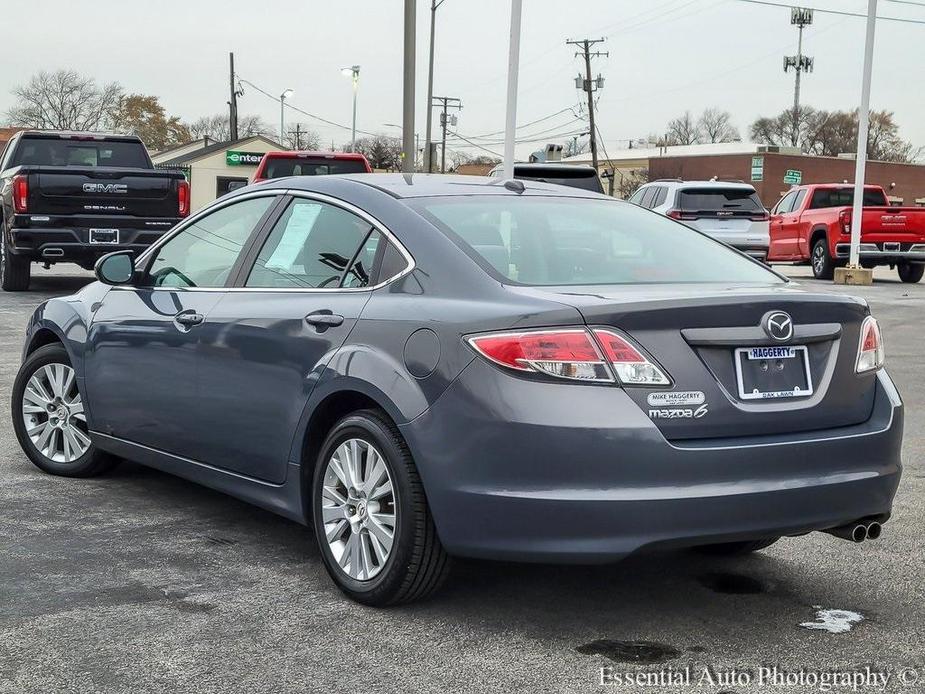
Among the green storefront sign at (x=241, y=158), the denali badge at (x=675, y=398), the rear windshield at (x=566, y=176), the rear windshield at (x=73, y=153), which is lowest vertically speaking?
the denali badge at (x=675, y=398)

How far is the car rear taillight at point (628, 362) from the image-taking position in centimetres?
385

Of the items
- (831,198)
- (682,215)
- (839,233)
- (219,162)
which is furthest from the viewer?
(219,162)

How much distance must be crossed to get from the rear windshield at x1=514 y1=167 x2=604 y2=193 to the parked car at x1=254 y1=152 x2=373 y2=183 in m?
3.53

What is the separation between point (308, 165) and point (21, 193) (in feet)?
18.0

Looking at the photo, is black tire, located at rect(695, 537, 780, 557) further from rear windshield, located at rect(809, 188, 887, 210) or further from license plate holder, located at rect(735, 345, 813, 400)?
rear windshield, located at rect(809, 188, 887, 210)

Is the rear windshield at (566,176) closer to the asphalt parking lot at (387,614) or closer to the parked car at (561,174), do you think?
the parked car at (561,174)

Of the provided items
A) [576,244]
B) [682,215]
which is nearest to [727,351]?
[576,244]

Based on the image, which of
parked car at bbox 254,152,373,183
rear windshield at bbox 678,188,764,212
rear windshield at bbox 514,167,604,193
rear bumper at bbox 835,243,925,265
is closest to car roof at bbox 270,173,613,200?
rear windshield at bbox 514,167,604,193

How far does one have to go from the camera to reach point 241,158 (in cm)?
7831

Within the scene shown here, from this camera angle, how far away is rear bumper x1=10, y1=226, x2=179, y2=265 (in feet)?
52.3

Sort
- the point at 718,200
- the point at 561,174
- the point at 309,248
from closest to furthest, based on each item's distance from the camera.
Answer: the point at 309,248
the point at 561,174
the point at 718,200

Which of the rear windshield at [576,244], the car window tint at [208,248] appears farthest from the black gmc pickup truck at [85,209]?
the rear windshield at [576,244]

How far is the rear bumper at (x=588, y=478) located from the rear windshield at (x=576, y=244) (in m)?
0.59

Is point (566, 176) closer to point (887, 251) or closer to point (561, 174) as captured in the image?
point (561, 174)
